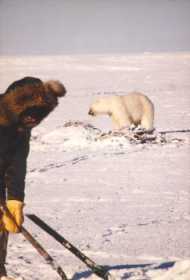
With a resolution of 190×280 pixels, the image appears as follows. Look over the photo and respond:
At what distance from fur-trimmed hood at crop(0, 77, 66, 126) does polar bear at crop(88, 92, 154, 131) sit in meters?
8.40

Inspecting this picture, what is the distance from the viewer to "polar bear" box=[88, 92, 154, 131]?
11.2 meters

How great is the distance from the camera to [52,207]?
5.30 meters

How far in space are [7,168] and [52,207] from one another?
7.57 feet

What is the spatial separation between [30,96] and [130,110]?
8.70m

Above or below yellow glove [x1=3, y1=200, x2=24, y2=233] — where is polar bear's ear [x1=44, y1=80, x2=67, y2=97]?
above

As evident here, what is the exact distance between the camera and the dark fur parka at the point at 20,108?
263 cm

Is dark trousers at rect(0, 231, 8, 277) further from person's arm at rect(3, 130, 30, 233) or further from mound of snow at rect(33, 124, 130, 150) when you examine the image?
mound of snow at rect(33, 124, 130, 150)

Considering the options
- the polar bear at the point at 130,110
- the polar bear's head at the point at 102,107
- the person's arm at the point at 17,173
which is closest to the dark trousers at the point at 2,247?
the person's arm at the point at 17,173

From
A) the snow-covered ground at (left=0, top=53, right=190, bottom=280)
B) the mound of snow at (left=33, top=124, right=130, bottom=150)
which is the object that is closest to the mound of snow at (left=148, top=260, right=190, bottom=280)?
the snow-covered ground at (left=0, top=53, right=190, bottom=280)

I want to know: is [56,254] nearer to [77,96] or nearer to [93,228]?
[93,228]

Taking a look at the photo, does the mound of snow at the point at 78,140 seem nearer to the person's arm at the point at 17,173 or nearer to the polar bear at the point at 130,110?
the polar bear at the point at 130,110

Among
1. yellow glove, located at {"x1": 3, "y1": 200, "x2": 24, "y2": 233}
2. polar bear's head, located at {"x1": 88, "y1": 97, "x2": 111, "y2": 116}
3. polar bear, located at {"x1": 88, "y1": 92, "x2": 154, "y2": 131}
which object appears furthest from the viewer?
polar bear's head, located at {"x1": 88, "y1": 97, "x2": 111, "y2": 116}

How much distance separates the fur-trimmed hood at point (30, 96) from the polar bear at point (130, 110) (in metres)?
8.40

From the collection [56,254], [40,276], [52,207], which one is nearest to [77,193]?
[52,207]
